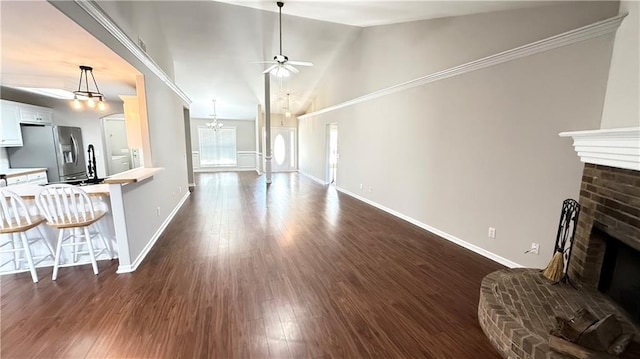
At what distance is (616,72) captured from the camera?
2014 mm

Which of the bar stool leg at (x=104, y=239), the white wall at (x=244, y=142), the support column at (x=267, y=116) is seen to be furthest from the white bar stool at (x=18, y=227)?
the white wall at (x=244, y=142)

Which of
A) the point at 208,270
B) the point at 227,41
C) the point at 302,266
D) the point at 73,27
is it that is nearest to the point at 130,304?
the point at 208,270

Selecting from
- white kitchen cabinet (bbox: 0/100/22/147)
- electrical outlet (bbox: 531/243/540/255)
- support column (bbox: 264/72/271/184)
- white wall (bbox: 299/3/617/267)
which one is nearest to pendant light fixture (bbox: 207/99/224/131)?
support column (bbox: 264/72/271/184)

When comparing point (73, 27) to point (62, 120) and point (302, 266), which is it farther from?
point (62, 120)

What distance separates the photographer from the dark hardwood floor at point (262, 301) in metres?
1.83

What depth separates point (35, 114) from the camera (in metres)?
4.97

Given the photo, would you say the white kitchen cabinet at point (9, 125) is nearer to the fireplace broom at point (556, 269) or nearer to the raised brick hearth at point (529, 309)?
the raised brick hearth at point (529, 309)

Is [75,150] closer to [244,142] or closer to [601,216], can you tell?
[244,142]

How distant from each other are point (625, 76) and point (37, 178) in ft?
26.8

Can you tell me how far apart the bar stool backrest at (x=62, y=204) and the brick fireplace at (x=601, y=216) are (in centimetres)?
457

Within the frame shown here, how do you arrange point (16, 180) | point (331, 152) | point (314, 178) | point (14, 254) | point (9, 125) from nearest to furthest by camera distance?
1. point (14, 254)
2. point (16, 180)
3. point (9, 125)
4. point (331, 152)
5. point (314, 178)

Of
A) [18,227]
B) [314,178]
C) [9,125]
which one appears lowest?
[314,178]

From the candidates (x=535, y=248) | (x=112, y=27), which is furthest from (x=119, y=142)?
(x=535, y=248)

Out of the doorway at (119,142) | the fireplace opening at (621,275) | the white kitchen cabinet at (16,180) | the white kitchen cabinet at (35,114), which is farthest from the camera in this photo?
the doorway at (119,142)
